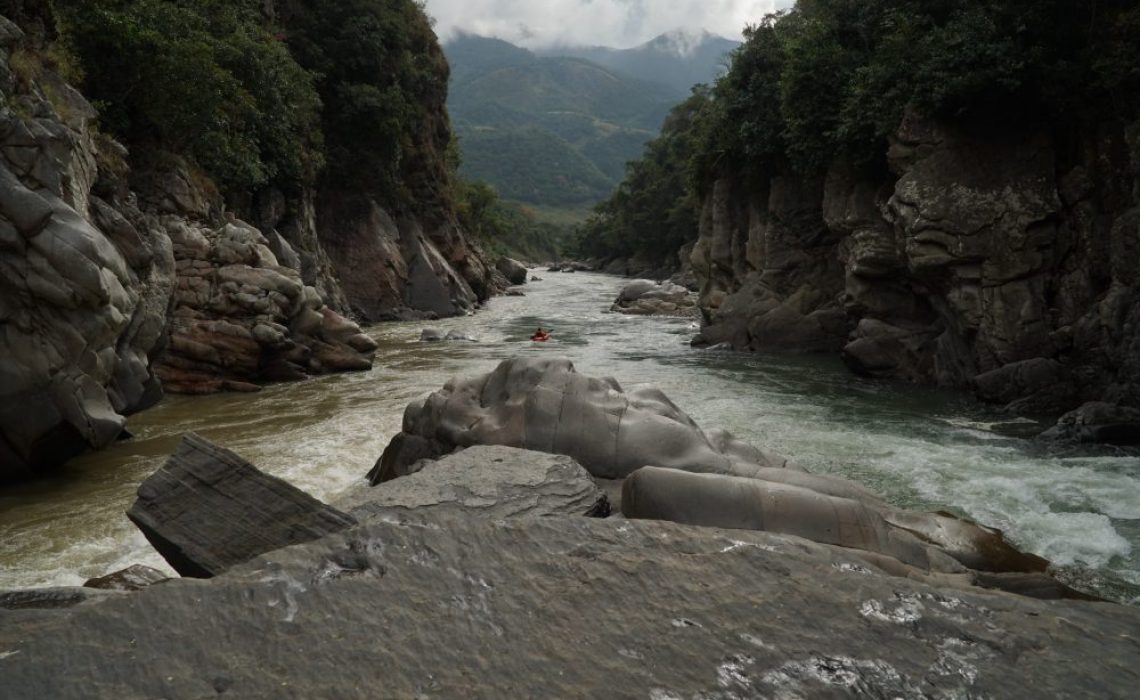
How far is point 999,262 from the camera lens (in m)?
13.5

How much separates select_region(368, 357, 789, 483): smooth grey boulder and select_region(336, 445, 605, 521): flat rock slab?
113cm

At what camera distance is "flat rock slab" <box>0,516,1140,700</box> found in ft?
9.96

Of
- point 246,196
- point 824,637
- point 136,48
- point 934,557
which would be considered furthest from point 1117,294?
point 246,196

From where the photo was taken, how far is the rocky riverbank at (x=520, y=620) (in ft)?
10.1

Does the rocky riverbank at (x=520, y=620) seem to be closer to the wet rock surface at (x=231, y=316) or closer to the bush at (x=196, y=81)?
the wet rock surface at (x=231, y=316)

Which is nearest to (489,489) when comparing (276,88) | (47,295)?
(47,295)

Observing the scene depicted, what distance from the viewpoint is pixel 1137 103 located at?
11.6 m

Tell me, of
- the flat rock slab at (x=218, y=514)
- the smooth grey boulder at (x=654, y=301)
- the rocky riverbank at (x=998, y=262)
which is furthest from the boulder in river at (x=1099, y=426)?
the smooth grey boulder at (x=654, y=301)

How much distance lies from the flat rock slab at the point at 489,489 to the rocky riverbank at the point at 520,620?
0.30 ft

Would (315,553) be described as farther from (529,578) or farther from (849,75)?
(849,75)

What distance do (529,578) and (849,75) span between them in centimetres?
1682

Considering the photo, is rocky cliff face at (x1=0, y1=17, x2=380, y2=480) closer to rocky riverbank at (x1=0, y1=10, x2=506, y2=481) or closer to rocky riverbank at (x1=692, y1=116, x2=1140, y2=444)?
rocky riverbank at (x1=0, y1=10, x2=506, y2=481)

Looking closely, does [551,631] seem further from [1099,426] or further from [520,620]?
[1099,426]

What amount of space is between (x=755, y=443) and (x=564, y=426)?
399cm
